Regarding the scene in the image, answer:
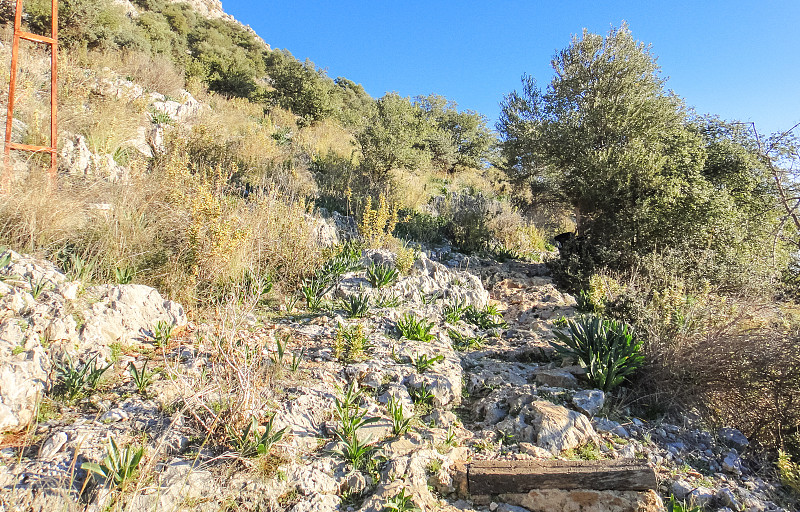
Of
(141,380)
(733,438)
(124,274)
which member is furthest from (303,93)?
(733,438)

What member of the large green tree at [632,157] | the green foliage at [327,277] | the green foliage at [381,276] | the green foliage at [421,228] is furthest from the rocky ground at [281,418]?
the large green tree at [632,157]

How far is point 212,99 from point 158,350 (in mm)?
11271

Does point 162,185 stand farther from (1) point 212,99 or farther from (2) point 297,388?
(1) point 212,99

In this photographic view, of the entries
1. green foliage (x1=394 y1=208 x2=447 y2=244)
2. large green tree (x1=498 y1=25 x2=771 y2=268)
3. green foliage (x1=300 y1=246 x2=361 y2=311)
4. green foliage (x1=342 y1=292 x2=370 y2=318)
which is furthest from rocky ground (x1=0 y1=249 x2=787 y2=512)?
large green tree (x1=498 y1=25 x2=771 y2=268)

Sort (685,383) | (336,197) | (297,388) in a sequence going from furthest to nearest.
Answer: (336,197) < (685,383) < (297,388)

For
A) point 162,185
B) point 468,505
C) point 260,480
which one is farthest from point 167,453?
point 162,185

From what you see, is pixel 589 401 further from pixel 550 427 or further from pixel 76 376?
pixel 76 376

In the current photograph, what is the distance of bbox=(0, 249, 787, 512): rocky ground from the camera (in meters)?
2.25

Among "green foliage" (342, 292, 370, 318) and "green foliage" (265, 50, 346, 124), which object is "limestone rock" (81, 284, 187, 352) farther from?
"green foliage" (265, 50, 346, 124)

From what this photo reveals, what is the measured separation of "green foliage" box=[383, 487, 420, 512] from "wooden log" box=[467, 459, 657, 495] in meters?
0.48

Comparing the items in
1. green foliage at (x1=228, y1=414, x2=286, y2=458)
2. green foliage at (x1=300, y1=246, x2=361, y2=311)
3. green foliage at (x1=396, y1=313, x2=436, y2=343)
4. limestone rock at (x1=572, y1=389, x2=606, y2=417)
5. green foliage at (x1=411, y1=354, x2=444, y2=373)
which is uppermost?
green foliage at (x1=300, y1=246, x2=361, y2=311)

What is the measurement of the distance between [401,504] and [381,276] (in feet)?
11.7

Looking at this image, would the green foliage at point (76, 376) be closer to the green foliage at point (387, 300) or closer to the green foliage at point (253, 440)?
the green foliage at point (253, 440)

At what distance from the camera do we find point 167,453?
2.37m
